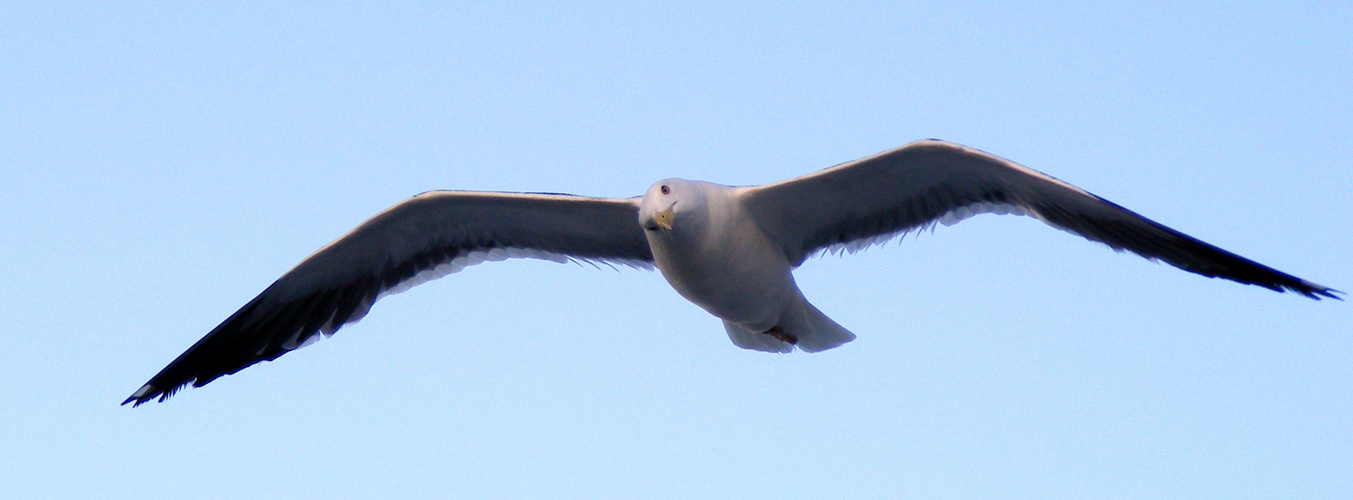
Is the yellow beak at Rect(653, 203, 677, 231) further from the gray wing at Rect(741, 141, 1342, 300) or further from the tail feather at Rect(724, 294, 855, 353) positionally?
the tail feather at Rect(724, 294, 855, 353)

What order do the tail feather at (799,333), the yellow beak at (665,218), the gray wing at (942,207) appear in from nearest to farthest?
1. the yellow beak at (665,218)
2. the gray wing at (942,207)
3. the tail feather at (799,333)

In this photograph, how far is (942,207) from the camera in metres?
7.61

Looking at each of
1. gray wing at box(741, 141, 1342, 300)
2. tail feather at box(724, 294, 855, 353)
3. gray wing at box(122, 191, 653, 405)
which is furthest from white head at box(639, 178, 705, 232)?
tail feather at box(724, 294, 855, 353)

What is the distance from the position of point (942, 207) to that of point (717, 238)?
4.20 ft

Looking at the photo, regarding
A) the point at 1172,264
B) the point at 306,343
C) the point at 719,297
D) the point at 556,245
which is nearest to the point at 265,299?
the point at 306,343

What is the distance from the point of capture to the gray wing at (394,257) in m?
8.05

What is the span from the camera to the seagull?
711 centimetres

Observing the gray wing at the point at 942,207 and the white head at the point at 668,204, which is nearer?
the white head at the point at 668,204

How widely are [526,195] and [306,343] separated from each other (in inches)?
76.6

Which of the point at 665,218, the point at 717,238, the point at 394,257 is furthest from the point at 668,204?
the point at 394,257

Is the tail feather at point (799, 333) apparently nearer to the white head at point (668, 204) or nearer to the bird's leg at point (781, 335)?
the bird's leg at point (781, 335)

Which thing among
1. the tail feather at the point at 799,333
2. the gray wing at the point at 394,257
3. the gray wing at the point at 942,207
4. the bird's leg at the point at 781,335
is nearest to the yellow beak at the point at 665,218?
the gray wing at the point at 942,207

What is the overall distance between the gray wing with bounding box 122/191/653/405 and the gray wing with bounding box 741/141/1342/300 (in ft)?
3.06

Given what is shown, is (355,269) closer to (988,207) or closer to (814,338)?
(814,338)
